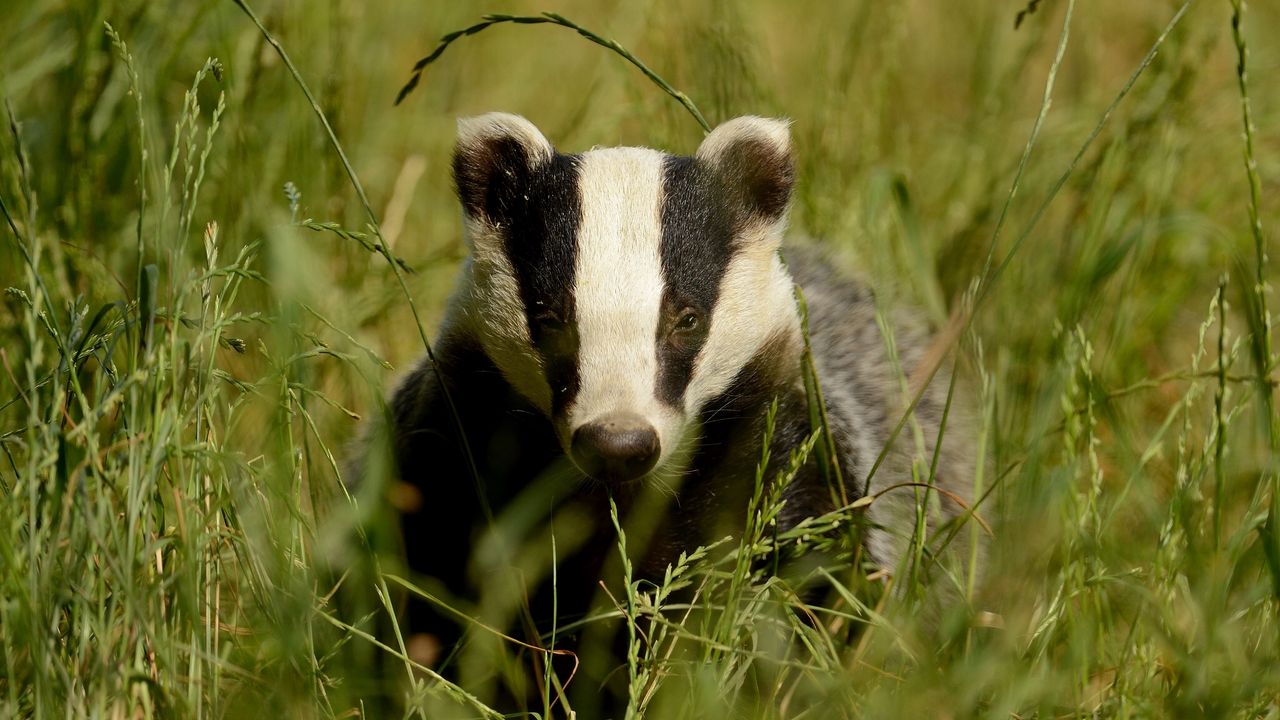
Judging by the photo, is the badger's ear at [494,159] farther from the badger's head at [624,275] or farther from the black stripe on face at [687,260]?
the black stripe on face at [687,260]

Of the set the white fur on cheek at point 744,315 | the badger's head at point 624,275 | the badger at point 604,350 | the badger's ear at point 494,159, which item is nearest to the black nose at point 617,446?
the badger's head at point 624,275

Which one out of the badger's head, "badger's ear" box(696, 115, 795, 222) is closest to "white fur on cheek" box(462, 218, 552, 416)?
the badger's head

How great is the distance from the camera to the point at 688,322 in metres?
2.33

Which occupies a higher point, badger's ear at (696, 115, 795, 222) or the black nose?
badger's ear at (696, 115, 795, 222)

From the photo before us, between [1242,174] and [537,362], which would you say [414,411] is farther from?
[1242,174]

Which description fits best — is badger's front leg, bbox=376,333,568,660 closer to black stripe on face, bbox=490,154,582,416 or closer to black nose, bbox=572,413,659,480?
black stripe on face, bbox=490,154,582,416

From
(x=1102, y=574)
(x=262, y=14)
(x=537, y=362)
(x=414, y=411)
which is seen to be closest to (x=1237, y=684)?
(x=1102, y=574)

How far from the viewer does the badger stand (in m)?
2.28

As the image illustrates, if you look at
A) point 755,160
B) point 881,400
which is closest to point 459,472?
point 755,160

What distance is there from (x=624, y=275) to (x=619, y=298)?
5 centimetres

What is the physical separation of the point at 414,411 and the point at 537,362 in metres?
0.39

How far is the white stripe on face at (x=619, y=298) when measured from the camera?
7.06ft

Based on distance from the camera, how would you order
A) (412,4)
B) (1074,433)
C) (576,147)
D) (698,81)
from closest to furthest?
(1074,433) < (698,81) < (576,147) < (412,4)

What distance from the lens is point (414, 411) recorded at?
8.50 feet
